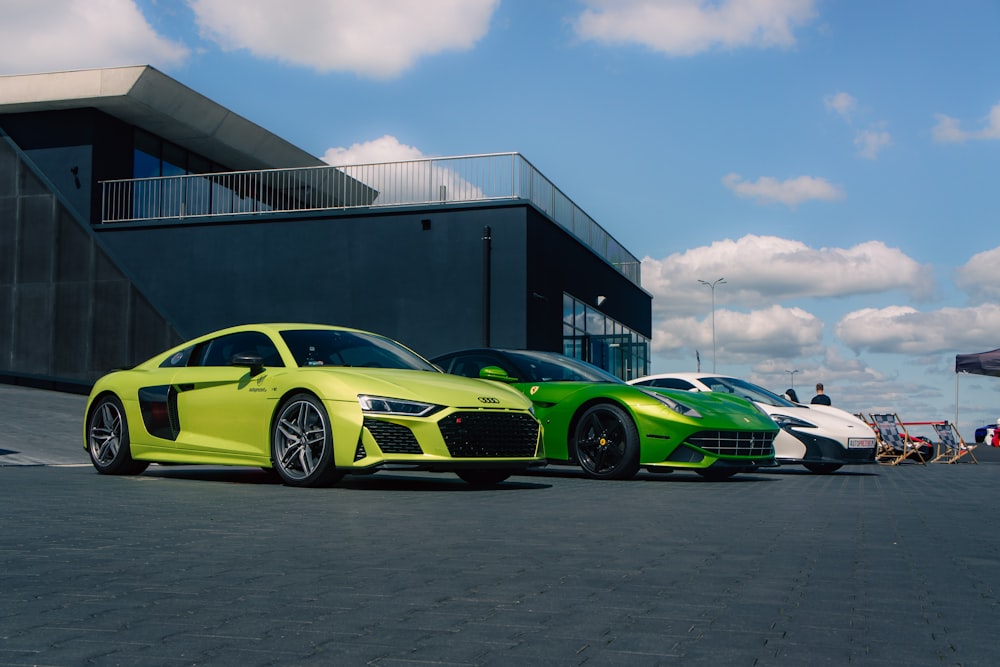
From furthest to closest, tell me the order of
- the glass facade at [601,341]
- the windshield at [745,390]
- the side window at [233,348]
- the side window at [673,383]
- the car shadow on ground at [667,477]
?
the glass facade at [601,341]
the windshield at [745,390]
the side window at [673,383]
the car shadow on ground at [667,477]
the side window at [233,348]

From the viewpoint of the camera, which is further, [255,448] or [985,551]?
[255,448]

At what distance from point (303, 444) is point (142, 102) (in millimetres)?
20015

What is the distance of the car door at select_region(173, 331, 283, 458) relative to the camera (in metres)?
9.09

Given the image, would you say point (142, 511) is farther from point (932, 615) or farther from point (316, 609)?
point (932, 615)

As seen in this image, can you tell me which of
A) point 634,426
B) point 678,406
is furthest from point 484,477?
point 678,406

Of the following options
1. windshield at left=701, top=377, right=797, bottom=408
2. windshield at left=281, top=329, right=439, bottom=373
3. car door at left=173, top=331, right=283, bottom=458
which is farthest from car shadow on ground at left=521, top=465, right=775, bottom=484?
car door at left=173, top=331, right=283, bottom=458

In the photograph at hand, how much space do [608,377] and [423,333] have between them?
13.8 metres

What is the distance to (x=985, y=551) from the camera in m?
5.76

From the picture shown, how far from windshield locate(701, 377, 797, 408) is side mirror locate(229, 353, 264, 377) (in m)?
7.17

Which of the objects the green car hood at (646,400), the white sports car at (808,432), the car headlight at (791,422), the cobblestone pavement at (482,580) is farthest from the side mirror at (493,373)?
the car headlight at (791,422)

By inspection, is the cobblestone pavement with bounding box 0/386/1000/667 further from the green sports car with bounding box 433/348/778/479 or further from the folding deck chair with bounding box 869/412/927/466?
the folding deck chair with bounding box 869/412/927/466

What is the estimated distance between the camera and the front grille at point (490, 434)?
8547 millimetres

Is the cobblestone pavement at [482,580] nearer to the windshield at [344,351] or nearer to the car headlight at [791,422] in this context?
the windshield at [344,351]

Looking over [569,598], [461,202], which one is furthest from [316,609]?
[461,202]
